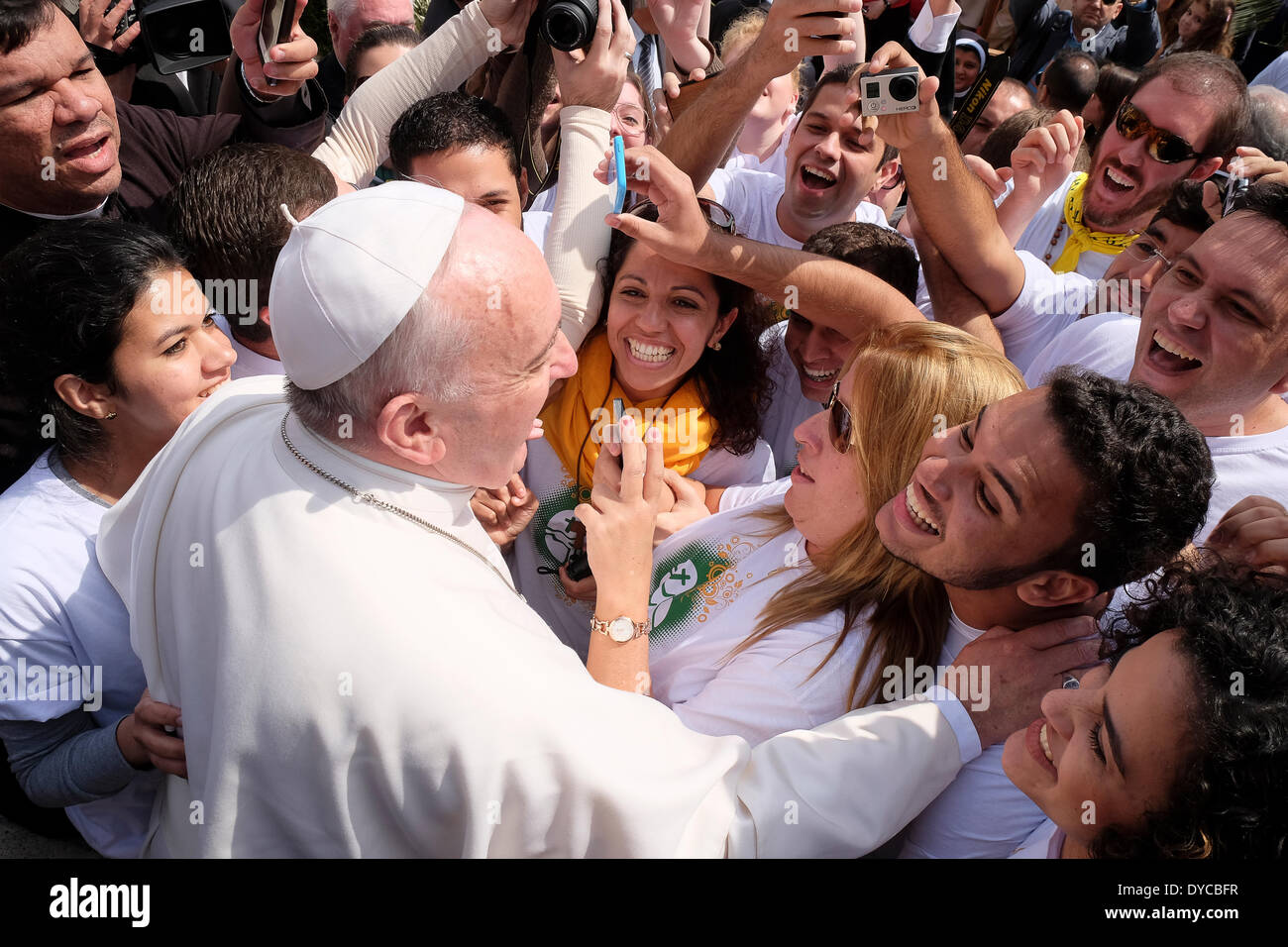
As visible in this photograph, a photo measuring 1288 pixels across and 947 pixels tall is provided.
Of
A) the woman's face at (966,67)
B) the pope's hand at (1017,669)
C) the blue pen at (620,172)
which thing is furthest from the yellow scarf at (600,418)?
the woman's face at (966,67)

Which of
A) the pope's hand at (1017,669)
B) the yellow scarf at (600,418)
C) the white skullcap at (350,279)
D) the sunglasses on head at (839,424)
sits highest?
the white skullcap at (350,279)

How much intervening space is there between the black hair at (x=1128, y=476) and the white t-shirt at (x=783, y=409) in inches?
54.4

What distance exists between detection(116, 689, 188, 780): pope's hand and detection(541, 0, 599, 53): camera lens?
214 cm

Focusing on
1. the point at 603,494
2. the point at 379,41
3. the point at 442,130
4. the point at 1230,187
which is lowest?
the point at 603,494

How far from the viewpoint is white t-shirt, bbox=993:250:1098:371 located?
9.53 ft

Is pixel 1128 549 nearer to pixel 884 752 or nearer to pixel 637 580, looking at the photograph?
pixel 884 752

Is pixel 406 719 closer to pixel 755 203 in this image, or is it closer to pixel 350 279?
pixel 350 279

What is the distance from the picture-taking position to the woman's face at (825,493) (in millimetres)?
2064

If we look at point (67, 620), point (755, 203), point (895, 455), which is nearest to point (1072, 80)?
point (755, 203)

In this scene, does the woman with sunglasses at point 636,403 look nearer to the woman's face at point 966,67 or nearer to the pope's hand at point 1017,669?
the pope's hand at point 1017,669

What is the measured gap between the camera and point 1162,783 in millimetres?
A: 1312

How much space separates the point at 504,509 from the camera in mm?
2412

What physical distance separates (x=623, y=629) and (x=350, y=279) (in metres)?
0.92
